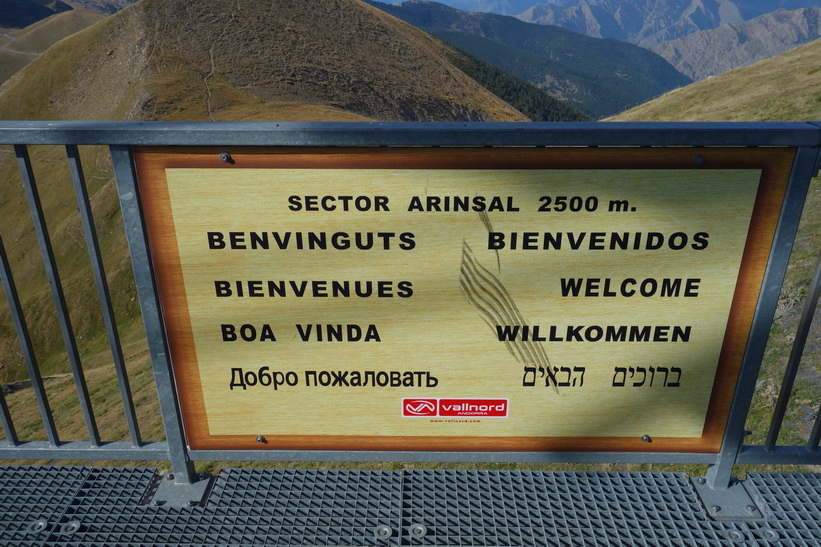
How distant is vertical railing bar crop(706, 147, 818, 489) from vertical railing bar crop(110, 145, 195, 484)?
2598 millimetres

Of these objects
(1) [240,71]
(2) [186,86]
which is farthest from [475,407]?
(1) [240,71]

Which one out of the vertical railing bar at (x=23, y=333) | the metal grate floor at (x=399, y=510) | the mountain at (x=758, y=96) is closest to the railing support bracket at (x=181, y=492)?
the metal grate floor at (x=399, y=510)

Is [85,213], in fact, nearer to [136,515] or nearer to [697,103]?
[136,515]

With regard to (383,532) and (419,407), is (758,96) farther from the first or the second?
(383,532)

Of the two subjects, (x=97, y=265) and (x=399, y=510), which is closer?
(x=97, y=265)

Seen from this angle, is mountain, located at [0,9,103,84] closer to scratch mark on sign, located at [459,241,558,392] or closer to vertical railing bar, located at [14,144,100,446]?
vertical railing bar, located at [14,144,100,446]

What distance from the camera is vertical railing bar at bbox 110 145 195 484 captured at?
2.16 meters

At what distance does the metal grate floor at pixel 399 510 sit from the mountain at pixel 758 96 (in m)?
23.3

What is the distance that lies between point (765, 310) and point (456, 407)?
1.41 m

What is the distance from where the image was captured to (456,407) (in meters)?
2.52

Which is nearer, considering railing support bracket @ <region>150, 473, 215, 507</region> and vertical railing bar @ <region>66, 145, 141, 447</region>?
vertical railing bar @ <region>66, 145, 141, 447</region>

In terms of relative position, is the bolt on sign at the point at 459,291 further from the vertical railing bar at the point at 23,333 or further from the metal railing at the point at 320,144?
the vertical railing bar at the point at 23,333

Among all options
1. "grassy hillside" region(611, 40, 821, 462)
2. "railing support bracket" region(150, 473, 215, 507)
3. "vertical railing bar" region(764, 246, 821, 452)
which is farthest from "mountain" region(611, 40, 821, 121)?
"railing support bracket" region(150, 473, 215, 507)

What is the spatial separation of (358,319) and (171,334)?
2.80 ft
